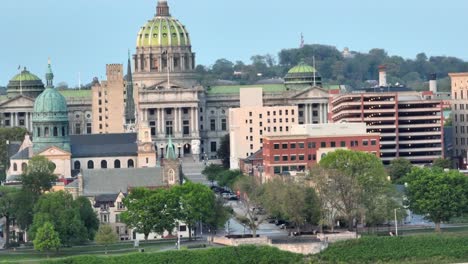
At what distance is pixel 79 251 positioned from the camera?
160m

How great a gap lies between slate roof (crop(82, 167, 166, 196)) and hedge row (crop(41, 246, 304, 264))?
919 inches

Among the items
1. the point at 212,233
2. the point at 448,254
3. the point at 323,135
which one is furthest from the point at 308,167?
the point at 448,254

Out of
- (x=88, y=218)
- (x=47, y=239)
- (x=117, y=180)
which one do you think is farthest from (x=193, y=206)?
(x=117, y=180)

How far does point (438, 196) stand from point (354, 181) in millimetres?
5846

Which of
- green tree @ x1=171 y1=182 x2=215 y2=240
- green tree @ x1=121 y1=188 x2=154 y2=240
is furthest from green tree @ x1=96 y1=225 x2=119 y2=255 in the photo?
green tree @ x1=171 y1=182 x2=215 y2=240

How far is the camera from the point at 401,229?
16725 centimetres

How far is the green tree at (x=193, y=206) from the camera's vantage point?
6585 inches

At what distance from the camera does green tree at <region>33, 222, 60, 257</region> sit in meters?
159

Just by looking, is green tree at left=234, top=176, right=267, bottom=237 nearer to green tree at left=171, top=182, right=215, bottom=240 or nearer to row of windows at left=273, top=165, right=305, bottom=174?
green tree at left=171, top=182, right=215, bottom=240

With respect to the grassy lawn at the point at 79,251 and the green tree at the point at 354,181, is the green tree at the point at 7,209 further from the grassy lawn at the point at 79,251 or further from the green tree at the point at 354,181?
the green tree at the point at 354,181

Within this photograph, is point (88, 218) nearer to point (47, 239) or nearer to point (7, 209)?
point (7, 209)

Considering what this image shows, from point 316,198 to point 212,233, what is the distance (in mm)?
8418

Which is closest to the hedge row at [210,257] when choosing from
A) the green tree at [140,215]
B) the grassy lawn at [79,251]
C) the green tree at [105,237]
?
the grassy lawn at [79,251]

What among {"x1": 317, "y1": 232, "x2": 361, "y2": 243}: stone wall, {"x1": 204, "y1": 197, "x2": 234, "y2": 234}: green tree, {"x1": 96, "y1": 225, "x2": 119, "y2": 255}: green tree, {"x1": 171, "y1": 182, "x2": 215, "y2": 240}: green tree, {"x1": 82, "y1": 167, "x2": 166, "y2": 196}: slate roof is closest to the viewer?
{"x1": 317, "y1": 232, "x2": 361, "y2": 243}: stone wall
